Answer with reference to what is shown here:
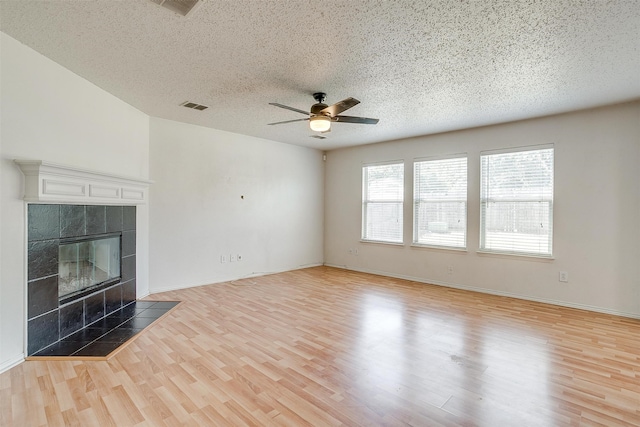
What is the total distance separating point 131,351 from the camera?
277cm

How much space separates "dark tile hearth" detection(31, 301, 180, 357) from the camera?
107 inches

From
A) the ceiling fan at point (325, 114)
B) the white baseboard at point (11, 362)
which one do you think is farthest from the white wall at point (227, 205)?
the ceiling fan at point (325, 114)

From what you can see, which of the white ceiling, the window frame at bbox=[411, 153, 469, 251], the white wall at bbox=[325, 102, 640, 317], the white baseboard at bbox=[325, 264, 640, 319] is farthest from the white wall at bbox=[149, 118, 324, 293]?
the white wall at bbox=[325, 102, 640, 317]

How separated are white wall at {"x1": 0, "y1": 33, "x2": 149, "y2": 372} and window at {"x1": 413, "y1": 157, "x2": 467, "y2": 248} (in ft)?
15.8

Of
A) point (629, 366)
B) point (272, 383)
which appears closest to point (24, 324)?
point (272, 383)

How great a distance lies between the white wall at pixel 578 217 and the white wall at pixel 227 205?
2.74m

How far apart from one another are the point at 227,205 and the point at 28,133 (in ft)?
9.84

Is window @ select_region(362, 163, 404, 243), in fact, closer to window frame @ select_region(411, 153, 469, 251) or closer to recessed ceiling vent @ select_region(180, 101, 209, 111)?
window frame @ select_region(411, 153, 469, 251)

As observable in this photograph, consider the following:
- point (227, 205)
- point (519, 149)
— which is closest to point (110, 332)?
point (227, 205)

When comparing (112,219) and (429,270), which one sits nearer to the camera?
(112,219)

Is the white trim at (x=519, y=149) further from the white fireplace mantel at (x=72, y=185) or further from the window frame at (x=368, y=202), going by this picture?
the white fireplace mantel at (x=72, y=185)

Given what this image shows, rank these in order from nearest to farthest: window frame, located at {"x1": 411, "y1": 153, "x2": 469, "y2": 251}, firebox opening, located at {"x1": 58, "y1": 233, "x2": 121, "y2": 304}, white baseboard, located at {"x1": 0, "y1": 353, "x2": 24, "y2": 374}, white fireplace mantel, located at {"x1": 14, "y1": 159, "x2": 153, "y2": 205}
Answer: white baseboard, located at {"x1": 0, "y1": 353, "x2": 24, "y2": 374} < white fireplace mantel, located at {"x1": 14, "y1": 159, "x2": 153, "y2": 205} < firebox opening, located at {"x1": 58, "y1": 233, "x2": 121, "y2": 304} < window frame, located at {"x1": 411, "y1": 153, "x2": 469, "y2": 251}

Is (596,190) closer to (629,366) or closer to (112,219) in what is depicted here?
(629,366)

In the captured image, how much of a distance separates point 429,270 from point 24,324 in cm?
528
